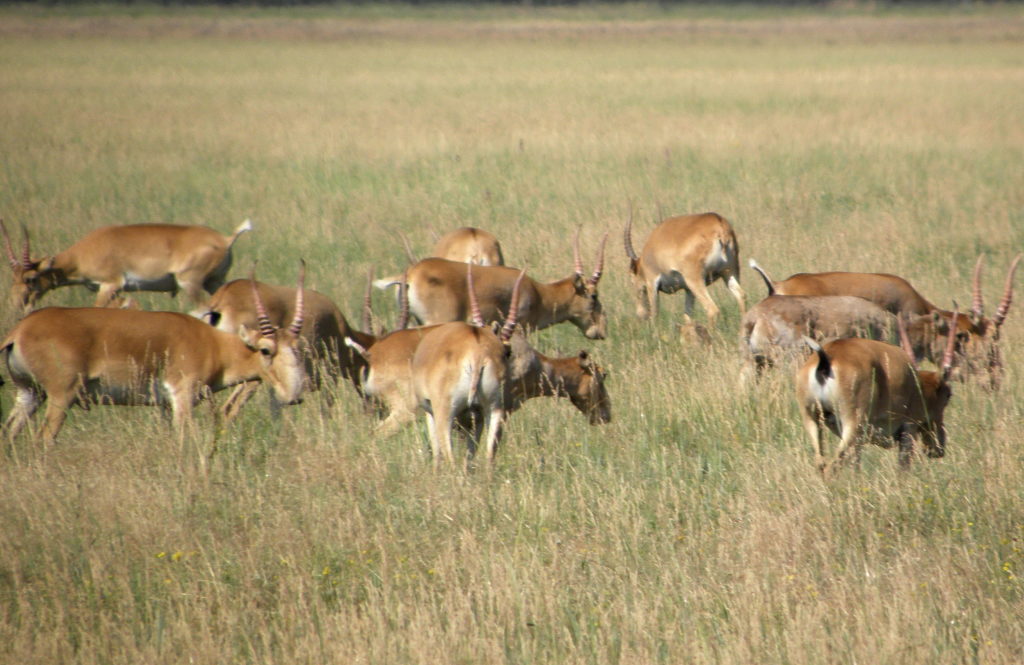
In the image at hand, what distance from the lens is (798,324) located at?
852 cm

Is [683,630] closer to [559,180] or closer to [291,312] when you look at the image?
[291,312]

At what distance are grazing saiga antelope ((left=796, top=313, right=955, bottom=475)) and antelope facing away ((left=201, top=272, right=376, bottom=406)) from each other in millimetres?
3256

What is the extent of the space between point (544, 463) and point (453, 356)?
0.93 meters

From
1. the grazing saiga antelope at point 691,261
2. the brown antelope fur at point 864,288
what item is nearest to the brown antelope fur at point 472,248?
the grazing saiga antelope at point 691,261

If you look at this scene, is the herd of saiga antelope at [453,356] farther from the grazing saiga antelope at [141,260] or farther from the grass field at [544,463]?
the grazing saiga antelope at [141,260]

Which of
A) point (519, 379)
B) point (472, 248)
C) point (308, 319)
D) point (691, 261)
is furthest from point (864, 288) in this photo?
point (308, 319)

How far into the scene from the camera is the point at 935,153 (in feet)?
68.5

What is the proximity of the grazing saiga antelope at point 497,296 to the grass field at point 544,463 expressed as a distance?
0.28 m

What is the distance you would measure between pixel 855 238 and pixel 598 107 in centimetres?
1550

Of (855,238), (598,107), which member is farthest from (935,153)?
(598,107)

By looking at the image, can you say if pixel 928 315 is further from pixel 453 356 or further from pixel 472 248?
pixel 472 248

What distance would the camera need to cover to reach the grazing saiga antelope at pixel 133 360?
289 inches

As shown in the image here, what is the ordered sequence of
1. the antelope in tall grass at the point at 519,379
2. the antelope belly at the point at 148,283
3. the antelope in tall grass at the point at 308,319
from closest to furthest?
the antelope in tall grass at the point at 519,379 → the antelope in tall grass at the point at 308,319 → the antelope belly at the point at 148,283

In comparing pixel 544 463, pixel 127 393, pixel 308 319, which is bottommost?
pixel 544 463
